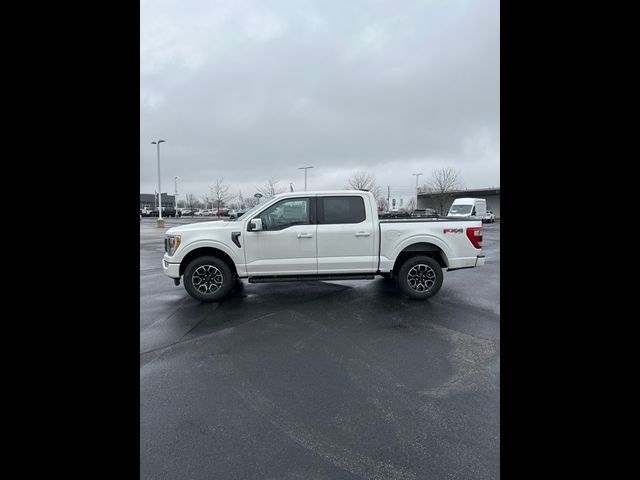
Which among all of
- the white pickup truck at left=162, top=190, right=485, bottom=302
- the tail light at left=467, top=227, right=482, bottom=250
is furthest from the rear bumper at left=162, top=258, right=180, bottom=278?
the tail light at left=467, top=227, right=482, bottom=250

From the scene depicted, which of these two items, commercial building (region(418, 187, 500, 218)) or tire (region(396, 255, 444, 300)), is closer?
tire (region(396, 255, 444, 300))

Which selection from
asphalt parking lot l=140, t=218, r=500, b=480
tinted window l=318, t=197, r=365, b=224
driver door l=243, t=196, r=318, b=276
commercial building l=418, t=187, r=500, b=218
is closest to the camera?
asphalt parking lot l=140, t=218, r=500, b=480

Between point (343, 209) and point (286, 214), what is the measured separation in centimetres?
114

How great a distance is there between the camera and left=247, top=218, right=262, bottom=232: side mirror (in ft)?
19.4

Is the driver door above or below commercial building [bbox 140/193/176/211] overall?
below

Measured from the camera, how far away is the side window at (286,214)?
6.10m

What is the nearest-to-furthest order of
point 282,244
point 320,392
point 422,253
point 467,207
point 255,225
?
point 320,392 < point 255,225 < point 282,244 < point 422,253 < point 467,207

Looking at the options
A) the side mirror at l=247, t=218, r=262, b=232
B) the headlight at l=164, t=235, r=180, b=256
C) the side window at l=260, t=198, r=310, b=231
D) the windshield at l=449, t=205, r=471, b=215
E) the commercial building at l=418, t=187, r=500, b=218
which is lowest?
the headlight at l=164, t=235, r=180, b=256

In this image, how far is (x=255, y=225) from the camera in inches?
233

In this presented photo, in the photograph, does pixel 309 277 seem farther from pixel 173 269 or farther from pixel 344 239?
pixel 173 269

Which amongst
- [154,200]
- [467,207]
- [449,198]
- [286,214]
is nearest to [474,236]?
[286,214]

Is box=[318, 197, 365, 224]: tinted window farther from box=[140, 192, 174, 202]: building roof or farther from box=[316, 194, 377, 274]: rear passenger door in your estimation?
box=[140, 192, 174, 202]: building roof

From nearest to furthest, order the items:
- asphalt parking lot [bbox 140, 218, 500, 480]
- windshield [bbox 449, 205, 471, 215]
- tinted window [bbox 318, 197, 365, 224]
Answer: asphalt parking lot [bbox 140, 218, 500, 480] < tinted window [bbox 318, 197, 365, 224] < windshield [bbox 449, 205, 471, 215]
